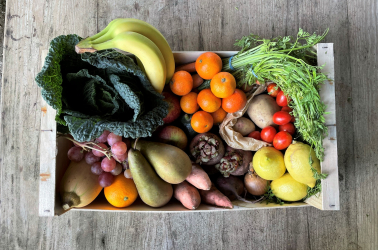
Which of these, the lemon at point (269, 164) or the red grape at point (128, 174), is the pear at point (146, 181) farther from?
the lemon at point (269, 164)

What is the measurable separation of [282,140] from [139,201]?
686mm

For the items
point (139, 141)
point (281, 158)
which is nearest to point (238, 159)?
point (281, 158)

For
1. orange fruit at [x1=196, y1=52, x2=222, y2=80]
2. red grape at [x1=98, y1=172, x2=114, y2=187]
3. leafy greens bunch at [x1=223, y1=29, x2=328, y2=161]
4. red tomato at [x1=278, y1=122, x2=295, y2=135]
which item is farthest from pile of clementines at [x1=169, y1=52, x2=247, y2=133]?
red grape at [x1=98, y1=172, x2=114, y2=187]

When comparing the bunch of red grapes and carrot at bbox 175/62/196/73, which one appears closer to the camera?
the bunch of red grapes

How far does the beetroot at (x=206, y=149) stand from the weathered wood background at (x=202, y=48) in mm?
364

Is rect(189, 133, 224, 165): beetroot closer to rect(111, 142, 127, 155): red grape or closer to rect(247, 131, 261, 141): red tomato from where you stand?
rect(247, 131, 261, 141): red tomato

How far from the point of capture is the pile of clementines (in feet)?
3.50

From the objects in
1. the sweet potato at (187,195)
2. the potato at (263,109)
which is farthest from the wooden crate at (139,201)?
the potato at (263,109)

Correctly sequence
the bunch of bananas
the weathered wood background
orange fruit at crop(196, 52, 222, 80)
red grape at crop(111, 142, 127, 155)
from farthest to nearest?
the weathered wood background
orange fruit at crop(196, 52, 222, 80)
red grape at crop(111, 142, 127, 155)
the bunch of bananas

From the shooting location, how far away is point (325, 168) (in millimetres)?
1021

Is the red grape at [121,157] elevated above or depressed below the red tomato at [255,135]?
below

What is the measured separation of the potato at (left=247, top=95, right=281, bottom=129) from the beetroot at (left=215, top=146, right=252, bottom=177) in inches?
6.5

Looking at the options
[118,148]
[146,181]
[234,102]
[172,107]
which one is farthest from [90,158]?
[234,102]

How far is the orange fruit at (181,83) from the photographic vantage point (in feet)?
3.61
